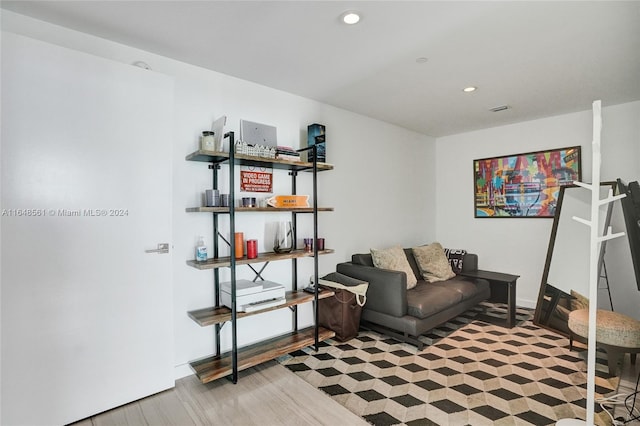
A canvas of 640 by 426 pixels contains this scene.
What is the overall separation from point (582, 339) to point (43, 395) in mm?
4051

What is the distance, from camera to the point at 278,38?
2227 mm

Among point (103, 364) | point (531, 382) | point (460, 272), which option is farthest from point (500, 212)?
point (103, 364)

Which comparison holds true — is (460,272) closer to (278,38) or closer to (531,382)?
(531,382)

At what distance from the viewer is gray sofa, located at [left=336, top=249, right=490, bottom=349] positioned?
305cm

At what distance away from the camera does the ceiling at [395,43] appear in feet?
6.25

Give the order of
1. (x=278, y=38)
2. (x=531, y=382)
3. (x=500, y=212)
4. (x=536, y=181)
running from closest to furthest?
(x=278, y=38), (x=531, y=382), (x=536, y=181), (x=500, y=212)

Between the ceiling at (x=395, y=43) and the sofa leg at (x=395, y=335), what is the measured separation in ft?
7.90

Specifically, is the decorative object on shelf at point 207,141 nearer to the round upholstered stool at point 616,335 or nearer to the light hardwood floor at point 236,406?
the light hardwood floor at point 236,406

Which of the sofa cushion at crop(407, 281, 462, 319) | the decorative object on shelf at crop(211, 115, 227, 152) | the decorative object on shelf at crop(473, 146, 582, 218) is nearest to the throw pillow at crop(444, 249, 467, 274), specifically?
the decorative object on shelf at crop(473, 146, 582, 218)

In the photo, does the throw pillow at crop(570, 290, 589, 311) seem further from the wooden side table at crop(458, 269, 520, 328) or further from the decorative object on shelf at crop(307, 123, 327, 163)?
the decorative object on shelf at crop(307, 123, 327, 163)

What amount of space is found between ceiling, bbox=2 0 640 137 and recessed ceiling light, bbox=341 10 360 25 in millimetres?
44

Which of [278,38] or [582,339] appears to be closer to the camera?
[278,38]

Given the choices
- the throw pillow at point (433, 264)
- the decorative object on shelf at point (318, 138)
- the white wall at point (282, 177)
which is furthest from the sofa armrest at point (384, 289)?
the decorative object on shelf at point (318, 138)

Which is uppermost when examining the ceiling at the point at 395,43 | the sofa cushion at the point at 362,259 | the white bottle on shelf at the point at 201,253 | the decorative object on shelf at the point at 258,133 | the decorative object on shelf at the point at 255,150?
the ceiling at the point at 395,43
